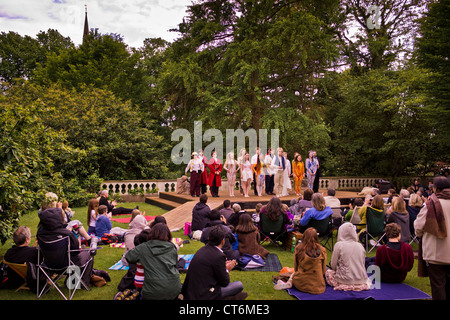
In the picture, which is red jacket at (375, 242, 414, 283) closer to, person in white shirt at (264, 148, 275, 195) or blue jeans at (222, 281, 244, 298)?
blue jeans at (222, 281, 244, 298)

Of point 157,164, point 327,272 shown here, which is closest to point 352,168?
point 157,164

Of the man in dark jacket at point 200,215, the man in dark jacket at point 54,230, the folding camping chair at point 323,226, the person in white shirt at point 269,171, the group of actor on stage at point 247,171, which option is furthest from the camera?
the person in white shirt at point 269,171

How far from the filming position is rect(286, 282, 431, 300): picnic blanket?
5.21 m

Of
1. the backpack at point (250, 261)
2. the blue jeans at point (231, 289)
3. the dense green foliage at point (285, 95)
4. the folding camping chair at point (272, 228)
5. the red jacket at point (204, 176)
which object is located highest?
the dense green foliage at point (285, 95)

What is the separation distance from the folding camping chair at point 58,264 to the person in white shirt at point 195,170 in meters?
8.84

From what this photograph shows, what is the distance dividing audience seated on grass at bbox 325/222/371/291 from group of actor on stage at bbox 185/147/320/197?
8623 mm

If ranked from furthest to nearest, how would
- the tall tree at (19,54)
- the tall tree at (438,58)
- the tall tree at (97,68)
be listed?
1. the tall tree at (19,54)
2. the tall tree at (97,68)
3. the tall tree at (438,58)

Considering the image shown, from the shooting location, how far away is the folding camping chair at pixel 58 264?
5.15 meters

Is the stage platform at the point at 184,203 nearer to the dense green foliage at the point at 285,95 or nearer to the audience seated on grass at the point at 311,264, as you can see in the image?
the dense green foliage at the point at 285,95

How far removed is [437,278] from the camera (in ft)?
14.8

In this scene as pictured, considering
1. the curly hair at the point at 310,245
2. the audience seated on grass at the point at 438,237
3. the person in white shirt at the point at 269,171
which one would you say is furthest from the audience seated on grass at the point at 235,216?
the person in white shirt at the point at 269,171

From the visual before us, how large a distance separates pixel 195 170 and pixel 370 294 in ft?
31.6
